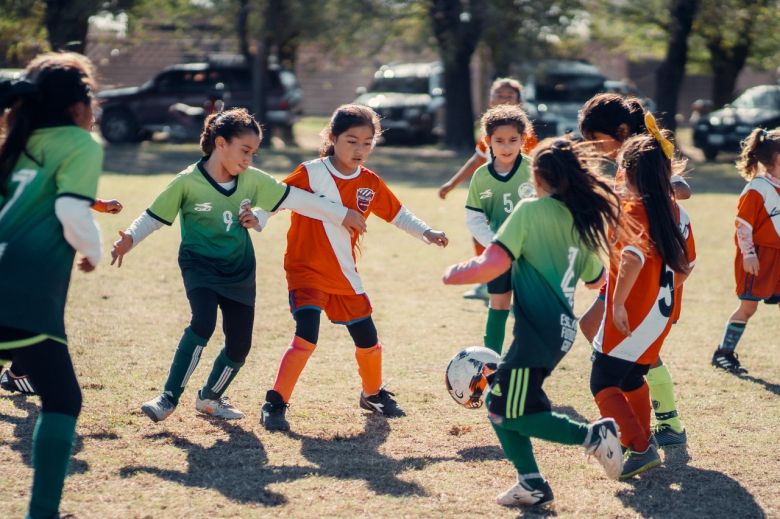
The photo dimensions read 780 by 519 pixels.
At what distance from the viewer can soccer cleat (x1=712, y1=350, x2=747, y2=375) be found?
22.5ft

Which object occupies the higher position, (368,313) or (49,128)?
(49,128)

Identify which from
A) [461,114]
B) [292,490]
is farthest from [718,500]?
[461,114]

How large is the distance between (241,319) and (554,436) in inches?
74.8

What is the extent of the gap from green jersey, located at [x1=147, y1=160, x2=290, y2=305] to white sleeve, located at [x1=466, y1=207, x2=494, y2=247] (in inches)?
51.7

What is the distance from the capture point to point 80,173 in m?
3.78

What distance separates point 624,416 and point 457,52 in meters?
19.8

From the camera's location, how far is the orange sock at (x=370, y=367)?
18.8 feet

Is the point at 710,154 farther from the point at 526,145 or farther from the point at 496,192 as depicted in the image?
the point at 496,192

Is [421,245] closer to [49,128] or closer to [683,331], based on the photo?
[683,331]

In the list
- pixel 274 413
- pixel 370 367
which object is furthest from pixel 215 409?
pixel 370 367

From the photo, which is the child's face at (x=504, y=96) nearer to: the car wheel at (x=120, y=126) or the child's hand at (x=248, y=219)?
the child's hand at (x=248, y=219)

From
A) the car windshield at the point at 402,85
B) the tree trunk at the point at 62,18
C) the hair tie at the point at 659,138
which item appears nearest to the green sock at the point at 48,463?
the hair tie at the point at 659,138

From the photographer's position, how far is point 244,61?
26.6 meters

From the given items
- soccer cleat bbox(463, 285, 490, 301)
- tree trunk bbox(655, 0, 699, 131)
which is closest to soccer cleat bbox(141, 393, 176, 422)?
soccer cleat bbox(463, 285, 490, 301)
